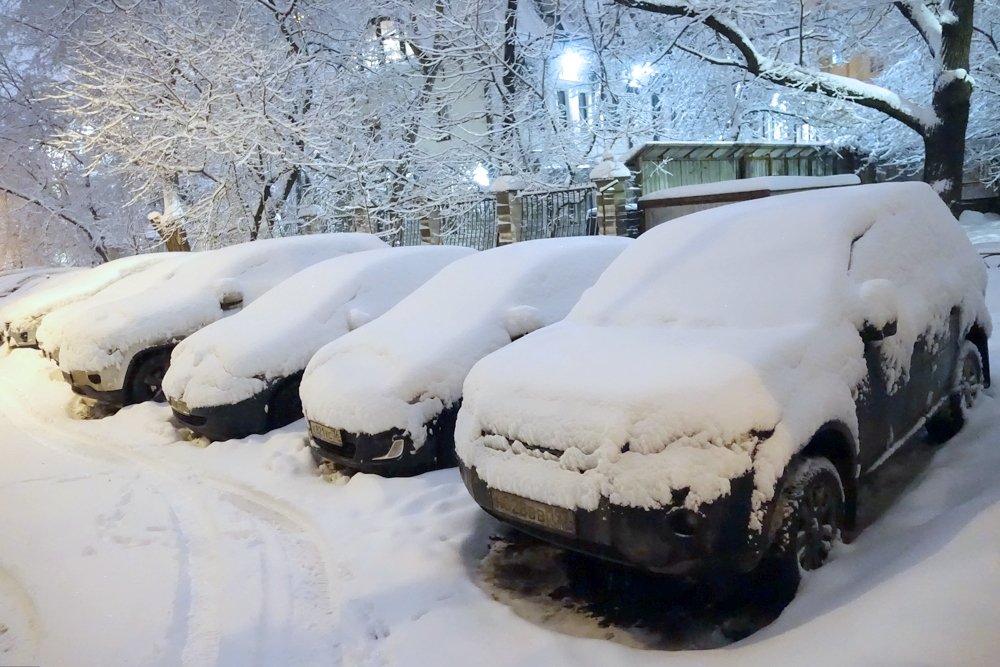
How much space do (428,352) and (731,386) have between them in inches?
97.1

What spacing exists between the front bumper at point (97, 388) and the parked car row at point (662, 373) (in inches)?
57.1

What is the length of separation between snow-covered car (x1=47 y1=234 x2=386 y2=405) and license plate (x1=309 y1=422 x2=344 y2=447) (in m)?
1.80

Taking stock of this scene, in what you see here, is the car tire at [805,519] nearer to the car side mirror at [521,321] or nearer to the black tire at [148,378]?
the car side mirror at [521,321]

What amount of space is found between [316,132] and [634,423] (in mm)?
13729

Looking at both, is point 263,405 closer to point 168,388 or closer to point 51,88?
point 168,388

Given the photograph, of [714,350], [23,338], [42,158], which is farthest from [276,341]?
[42,158]

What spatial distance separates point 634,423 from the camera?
290cm

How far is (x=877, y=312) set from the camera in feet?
11.3

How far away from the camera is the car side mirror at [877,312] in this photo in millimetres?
3438

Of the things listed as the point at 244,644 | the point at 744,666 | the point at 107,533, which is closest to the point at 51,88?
the point at 107,533

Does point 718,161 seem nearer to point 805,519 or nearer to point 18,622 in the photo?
point 805,519

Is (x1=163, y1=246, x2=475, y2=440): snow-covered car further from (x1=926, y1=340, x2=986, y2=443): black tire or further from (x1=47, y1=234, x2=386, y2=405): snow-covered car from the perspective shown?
(x1=926, y1=340, x2=986, y2=443): black tire

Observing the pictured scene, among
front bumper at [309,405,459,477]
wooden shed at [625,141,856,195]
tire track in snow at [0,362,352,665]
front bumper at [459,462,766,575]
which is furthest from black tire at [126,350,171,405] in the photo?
wooden shed at [625,141,856,195]

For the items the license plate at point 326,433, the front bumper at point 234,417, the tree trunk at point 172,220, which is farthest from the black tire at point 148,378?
the tree trunk at point 172,220
